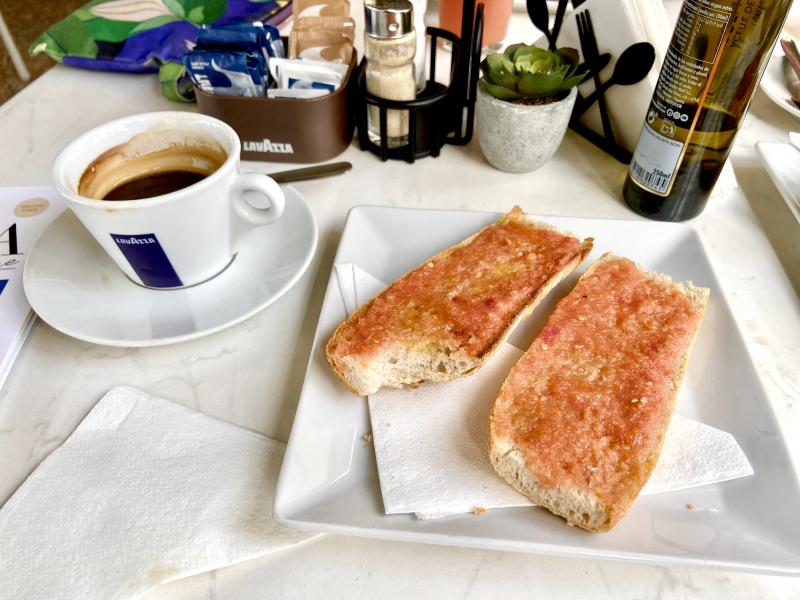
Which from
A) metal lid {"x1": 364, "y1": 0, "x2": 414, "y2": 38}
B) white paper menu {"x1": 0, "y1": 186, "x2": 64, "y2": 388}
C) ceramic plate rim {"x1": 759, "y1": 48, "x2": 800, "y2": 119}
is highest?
metal lid {"x1": 364, "y1": 0, "x2": 414, "y2": 38}

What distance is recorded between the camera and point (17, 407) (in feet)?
2.07

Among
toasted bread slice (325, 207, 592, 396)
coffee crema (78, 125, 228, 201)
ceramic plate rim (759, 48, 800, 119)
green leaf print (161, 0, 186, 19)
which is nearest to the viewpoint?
toasted bread slice (325, 207, 592, 396)

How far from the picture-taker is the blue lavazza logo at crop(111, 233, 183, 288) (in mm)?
644

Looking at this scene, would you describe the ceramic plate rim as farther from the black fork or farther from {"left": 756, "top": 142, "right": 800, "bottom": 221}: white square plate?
the black fork

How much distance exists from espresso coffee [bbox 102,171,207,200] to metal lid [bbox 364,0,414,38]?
14.3 inches

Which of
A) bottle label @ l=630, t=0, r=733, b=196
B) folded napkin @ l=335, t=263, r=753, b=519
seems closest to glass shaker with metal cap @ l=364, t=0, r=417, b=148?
bottle label @ l=630, t=0, r=733, b=196

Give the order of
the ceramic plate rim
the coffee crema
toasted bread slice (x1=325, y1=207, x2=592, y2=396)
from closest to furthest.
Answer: toasted bread slice (x1=325, y1=207, x2=592, y2=396) < the coffee crema < the ceramic plate rim

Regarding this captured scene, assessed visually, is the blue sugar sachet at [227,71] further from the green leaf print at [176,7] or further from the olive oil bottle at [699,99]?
the olive oil bottle at [699,99]

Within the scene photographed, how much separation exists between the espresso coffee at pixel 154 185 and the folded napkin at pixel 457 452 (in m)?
0.40

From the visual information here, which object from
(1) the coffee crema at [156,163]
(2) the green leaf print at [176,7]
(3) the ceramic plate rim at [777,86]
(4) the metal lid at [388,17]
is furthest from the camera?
(2) the green leaf print at [176,7]

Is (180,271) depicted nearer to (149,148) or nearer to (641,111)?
(149,148)

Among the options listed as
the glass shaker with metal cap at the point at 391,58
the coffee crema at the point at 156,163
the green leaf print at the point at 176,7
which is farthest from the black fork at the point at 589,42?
the green leaf print at the point at 176,7

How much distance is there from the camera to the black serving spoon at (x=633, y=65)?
2.85 feet

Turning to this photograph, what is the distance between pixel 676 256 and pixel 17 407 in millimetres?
872
